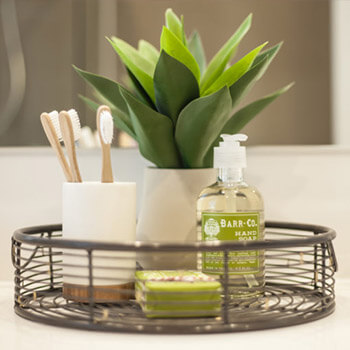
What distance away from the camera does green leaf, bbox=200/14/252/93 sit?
2.50 feet

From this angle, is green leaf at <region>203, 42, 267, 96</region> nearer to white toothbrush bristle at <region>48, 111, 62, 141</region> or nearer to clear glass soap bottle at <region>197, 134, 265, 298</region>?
clear glass soap bottle at <region>197, 134, 265, 298</region>

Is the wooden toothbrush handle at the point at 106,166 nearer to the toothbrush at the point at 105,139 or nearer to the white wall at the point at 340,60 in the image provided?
the toothbrush at the point at 105,139

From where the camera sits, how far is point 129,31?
0.90 meters

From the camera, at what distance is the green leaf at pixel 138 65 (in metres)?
0.75

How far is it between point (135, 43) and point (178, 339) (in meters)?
0.53

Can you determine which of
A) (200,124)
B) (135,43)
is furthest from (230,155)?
(135,43)

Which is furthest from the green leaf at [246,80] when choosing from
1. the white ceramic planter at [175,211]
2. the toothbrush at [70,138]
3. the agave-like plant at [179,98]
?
the toothbrush at [70,138]

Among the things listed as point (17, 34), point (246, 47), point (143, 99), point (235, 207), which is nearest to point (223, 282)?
point (235, 207)

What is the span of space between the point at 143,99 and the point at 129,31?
19 centimetres

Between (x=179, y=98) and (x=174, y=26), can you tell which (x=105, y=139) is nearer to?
(x=179, y=98)

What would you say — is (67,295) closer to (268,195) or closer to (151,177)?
(151,177)

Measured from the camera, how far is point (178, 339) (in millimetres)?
527

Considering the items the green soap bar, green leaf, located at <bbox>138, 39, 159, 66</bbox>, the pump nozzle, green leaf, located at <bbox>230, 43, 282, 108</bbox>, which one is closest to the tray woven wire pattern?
the green soap bar

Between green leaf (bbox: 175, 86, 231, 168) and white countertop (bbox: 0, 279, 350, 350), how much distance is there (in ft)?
0.88
